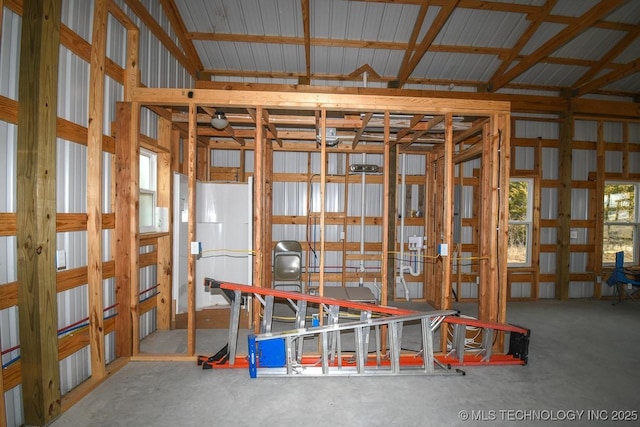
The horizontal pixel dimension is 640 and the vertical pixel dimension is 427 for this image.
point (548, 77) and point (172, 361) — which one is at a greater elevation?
point (548, 77)

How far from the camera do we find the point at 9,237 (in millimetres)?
2033

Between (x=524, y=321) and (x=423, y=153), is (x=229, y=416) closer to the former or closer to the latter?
(x=524, y=321)

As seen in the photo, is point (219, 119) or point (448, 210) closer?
point (448, 210)

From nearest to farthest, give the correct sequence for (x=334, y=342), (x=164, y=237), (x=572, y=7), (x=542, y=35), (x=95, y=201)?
1. (x=95, y=201)
2. (x=334, y=342)
3. (x=164, y=237)
4. (x=572, y=7)
5. (x=542, y=35)

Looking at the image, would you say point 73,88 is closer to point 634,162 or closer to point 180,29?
point 180,29

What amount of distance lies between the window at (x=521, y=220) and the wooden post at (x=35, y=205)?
278 inches

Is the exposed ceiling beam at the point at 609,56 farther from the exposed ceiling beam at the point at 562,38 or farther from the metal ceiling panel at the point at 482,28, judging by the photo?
the metal ceiling panel at the point at 482,28

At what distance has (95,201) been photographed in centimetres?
266

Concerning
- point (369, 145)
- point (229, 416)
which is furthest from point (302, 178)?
point (229, 416)

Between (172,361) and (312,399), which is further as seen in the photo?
(172,361)

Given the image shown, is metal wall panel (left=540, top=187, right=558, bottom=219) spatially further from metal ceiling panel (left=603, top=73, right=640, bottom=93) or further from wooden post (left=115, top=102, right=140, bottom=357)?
wooden post (left=115, top=102, right=140, bottom=357)

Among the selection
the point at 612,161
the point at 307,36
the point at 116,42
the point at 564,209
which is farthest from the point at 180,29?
the point at 612,161

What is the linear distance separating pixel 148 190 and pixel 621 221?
9.09 meters

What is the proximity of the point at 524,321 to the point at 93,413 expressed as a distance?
5502mm
